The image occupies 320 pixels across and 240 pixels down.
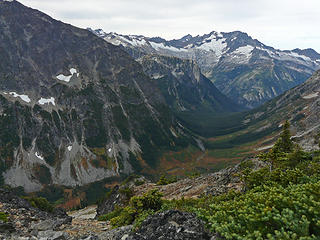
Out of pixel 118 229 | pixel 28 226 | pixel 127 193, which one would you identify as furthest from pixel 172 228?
pixel 127 193

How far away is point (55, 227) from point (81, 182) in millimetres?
178111

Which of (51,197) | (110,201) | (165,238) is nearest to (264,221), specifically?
(165,238)

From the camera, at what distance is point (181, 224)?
17172 mm

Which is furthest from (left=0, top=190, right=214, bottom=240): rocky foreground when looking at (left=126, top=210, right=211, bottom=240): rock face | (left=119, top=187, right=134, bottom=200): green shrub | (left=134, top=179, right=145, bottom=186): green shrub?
(left=134, top=179, right=145, bottom=186): green shrub

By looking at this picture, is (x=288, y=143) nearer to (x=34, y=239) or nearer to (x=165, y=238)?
(x=165, y=238)

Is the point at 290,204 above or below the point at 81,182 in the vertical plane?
above

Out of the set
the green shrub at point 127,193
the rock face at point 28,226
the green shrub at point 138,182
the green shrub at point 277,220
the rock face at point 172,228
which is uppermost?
the green shrub at point 277,220

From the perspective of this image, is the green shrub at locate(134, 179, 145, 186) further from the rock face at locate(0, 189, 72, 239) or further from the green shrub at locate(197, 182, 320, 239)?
the green shrub at locate(197, 182, 320, 239)

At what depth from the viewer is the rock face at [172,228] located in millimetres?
15742

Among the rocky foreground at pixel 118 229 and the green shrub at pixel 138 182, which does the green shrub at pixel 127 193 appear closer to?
the green shrub at pixel 138 182

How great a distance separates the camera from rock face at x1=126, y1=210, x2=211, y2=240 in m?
15.7

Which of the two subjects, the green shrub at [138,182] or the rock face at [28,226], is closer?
the rock face at [28,226]

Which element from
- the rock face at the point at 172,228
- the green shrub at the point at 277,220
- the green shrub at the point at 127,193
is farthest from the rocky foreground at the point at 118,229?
the green shrub at the point at 127,193

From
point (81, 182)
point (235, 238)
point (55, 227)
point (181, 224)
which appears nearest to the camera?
point (235, 238)
